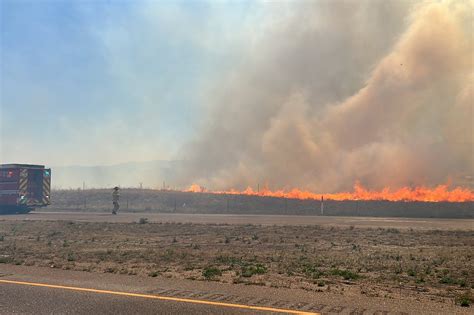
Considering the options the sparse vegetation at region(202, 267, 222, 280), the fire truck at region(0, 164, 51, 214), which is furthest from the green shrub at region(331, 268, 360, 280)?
the fire truck at region(0, 164, 51, 214)

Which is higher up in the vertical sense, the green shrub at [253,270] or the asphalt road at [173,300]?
the asphalt road at [173,300]

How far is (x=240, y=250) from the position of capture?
14570 millimetres

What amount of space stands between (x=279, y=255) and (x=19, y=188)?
26435mm

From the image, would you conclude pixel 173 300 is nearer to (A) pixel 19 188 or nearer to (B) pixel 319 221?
(B) pixel 319 221

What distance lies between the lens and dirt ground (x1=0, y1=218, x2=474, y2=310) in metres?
9.10

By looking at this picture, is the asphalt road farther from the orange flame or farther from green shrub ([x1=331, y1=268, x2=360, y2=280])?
the orange flame

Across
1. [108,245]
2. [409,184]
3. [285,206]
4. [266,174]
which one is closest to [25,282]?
[108,245]

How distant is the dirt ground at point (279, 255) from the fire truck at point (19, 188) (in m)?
10.7

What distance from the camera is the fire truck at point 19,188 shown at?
3216 centimetres

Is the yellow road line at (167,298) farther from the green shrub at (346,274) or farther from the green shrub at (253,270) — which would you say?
the green shrub at (346,274)

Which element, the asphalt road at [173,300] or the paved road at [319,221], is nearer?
the asphalt road at [173,300]

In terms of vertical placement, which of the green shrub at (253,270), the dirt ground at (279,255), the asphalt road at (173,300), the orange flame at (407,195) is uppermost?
the orange flame at (407,195)

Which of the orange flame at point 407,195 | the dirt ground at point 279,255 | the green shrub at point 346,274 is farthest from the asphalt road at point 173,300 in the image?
the orange flame at point 407,195

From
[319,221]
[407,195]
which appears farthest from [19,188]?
[407,195]
